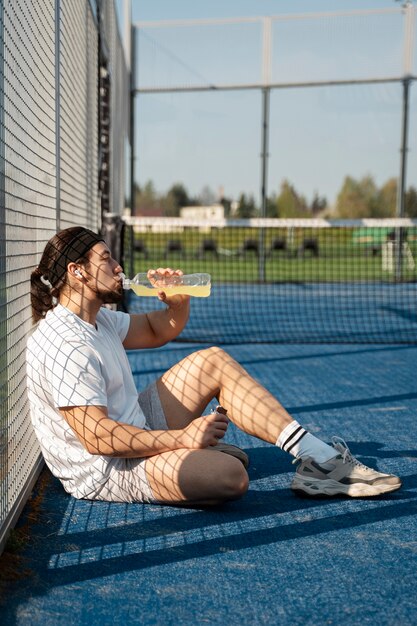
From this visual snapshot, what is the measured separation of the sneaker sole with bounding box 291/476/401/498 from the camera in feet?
10.4

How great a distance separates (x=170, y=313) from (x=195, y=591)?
4.59 feet

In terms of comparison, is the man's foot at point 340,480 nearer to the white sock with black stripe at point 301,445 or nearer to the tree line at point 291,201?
the white sock with black stripe at point 301,445

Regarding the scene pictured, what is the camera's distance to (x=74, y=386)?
9.04ft

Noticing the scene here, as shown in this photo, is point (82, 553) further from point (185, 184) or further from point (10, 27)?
point (185, 184)

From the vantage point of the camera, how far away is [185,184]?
61.7 ft

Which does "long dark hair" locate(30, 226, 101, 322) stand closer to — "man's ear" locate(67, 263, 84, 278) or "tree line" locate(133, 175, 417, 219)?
"man's ear" locate(67, 263, 84, 278)

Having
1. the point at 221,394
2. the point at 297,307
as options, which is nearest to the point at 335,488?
the point at 221,394

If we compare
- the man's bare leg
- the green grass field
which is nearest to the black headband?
the man's bare leg

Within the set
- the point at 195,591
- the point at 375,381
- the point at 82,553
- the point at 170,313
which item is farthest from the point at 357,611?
the point at 375,381

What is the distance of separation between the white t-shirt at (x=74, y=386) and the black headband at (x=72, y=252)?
13 centimetres

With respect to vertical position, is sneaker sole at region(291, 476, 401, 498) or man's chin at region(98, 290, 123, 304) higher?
man's chin at region(98, 290, 123, 304)

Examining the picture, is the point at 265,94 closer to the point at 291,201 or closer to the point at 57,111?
the point at 291,201

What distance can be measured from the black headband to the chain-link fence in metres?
0.16

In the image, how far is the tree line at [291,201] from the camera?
624 inches
